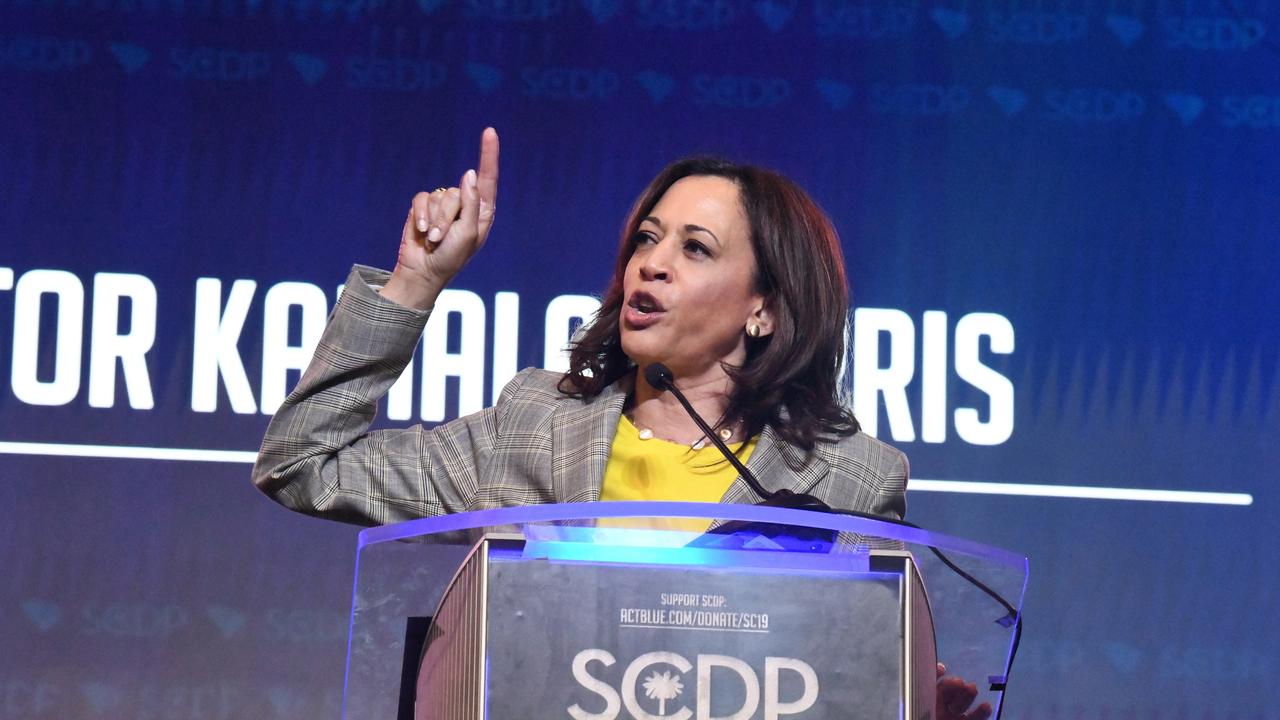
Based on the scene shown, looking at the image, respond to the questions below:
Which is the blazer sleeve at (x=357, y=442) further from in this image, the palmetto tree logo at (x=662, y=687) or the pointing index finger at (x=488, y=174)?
the palmetto tree logo at (x=662, y=687)

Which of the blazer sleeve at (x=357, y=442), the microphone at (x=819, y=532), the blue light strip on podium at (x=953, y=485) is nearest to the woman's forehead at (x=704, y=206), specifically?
the blazer sleeve at (x=357, y=442)

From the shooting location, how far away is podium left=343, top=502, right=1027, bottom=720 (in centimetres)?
97

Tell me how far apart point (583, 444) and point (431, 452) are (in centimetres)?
18

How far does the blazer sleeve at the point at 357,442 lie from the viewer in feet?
5.08

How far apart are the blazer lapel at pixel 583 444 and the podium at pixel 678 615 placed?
→ 1.79 ft

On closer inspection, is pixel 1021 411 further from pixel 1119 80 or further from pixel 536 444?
pixel 536 444

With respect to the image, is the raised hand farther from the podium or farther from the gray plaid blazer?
the podium

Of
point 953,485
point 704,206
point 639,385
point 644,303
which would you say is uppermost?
point 704,206

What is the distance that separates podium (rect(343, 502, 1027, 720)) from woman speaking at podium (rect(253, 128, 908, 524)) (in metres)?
0.52

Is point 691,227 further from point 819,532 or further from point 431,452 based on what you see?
point 819,532

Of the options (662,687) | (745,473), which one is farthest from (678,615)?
(745,473)

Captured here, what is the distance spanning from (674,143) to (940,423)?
28.2 inches

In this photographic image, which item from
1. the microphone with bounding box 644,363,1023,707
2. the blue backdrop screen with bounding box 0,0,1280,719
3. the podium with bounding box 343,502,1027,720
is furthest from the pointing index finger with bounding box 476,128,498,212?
the blue backdrop screen with bounding box 0,0,1280,719

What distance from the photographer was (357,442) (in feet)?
5.37
